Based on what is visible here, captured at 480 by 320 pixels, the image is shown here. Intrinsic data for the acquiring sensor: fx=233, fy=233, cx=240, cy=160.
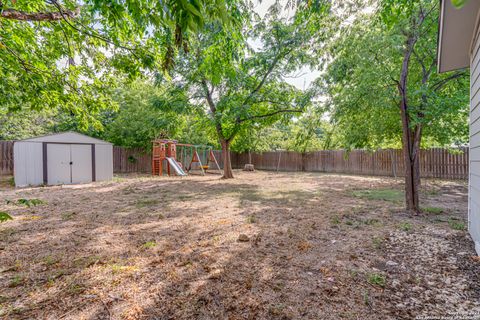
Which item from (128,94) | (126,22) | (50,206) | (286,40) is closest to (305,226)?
(126,22)

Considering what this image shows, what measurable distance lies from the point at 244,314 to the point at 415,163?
4487 mm

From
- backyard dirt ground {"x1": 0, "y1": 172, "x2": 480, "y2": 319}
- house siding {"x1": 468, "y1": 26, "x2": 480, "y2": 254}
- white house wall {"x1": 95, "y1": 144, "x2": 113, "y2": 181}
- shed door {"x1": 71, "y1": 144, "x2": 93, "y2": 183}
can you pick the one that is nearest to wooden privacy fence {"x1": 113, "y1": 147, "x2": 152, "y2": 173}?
white house wall {"x1": 95, "y1": 144, "x2": 113, "y2": 181}

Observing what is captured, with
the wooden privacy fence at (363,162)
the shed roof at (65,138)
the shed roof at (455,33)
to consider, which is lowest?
the wooden privacy fence at (363,162)

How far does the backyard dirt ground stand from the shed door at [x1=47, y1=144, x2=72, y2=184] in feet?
18.1

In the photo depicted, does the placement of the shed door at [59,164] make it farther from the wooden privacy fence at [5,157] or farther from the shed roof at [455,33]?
the shed roof at [455,33]

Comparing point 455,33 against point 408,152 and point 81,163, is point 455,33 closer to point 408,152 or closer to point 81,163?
point 408,152

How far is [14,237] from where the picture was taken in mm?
3119

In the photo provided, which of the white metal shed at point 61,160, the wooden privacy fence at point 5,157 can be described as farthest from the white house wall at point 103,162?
the wooden privacy fence at point 5,157

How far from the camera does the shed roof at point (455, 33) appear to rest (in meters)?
2.48

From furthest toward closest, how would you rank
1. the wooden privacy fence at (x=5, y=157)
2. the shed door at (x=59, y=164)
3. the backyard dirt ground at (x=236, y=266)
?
the wooden privacy fence at (x=5, y=157) < the shed door at (x=59, y=164) < the backyard dirt ground at (x=236, y=266)

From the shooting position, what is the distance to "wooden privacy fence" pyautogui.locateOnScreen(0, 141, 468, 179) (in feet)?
33.3

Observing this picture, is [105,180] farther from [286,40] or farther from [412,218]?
[412,218]

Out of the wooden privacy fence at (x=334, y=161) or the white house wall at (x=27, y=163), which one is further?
the wooden privacy fence at (x=334, y=161)

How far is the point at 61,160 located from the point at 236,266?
9.84 metres
